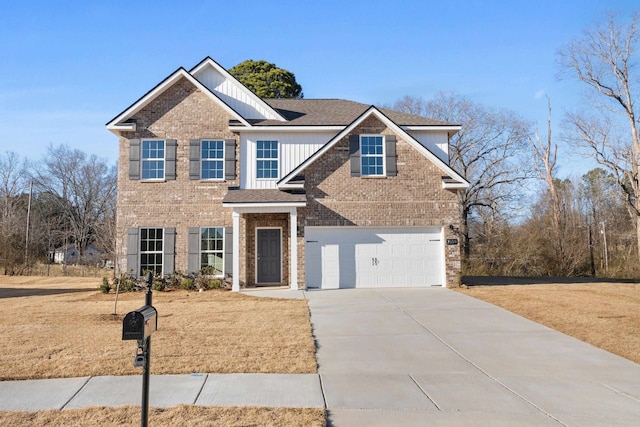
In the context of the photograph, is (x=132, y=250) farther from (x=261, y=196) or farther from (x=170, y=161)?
(x=261, y=196)

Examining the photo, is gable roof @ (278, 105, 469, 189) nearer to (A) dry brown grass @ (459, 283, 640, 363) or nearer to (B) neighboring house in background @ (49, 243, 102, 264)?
(A) dry brown grass @ (459, 283, 640, 363)

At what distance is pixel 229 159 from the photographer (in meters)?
17.6

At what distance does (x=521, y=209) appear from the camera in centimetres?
3088

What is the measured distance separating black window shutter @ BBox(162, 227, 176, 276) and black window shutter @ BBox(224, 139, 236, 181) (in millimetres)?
2855

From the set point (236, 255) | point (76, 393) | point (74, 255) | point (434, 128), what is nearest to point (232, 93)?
point (236, 255)

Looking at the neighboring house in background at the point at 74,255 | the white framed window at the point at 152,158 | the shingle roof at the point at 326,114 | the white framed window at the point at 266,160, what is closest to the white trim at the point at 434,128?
the shingle roof at the point at 326,114

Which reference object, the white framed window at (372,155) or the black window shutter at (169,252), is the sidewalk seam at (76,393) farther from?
the white framed window at (372,155)

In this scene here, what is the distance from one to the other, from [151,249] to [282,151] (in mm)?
5984

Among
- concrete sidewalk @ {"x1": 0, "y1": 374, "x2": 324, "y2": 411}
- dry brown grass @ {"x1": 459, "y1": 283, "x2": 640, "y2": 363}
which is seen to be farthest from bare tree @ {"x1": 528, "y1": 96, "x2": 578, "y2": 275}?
concrete sidewalk @ {"x1": 0, "y1": 374, "x2": 324, "y2": 411}

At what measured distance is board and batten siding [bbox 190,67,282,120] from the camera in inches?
730

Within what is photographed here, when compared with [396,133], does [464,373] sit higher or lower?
lower

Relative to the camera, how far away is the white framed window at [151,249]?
17250mm

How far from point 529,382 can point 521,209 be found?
2673 centimetres

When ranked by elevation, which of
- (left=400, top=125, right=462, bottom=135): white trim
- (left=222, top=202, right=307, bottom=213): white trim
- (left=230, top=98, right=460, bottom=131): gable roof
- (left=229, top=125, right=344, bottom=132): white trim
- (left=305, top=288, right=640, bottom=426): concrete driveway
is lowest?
(left=305, top=288, right=640, bottom=426): concrete driveway
